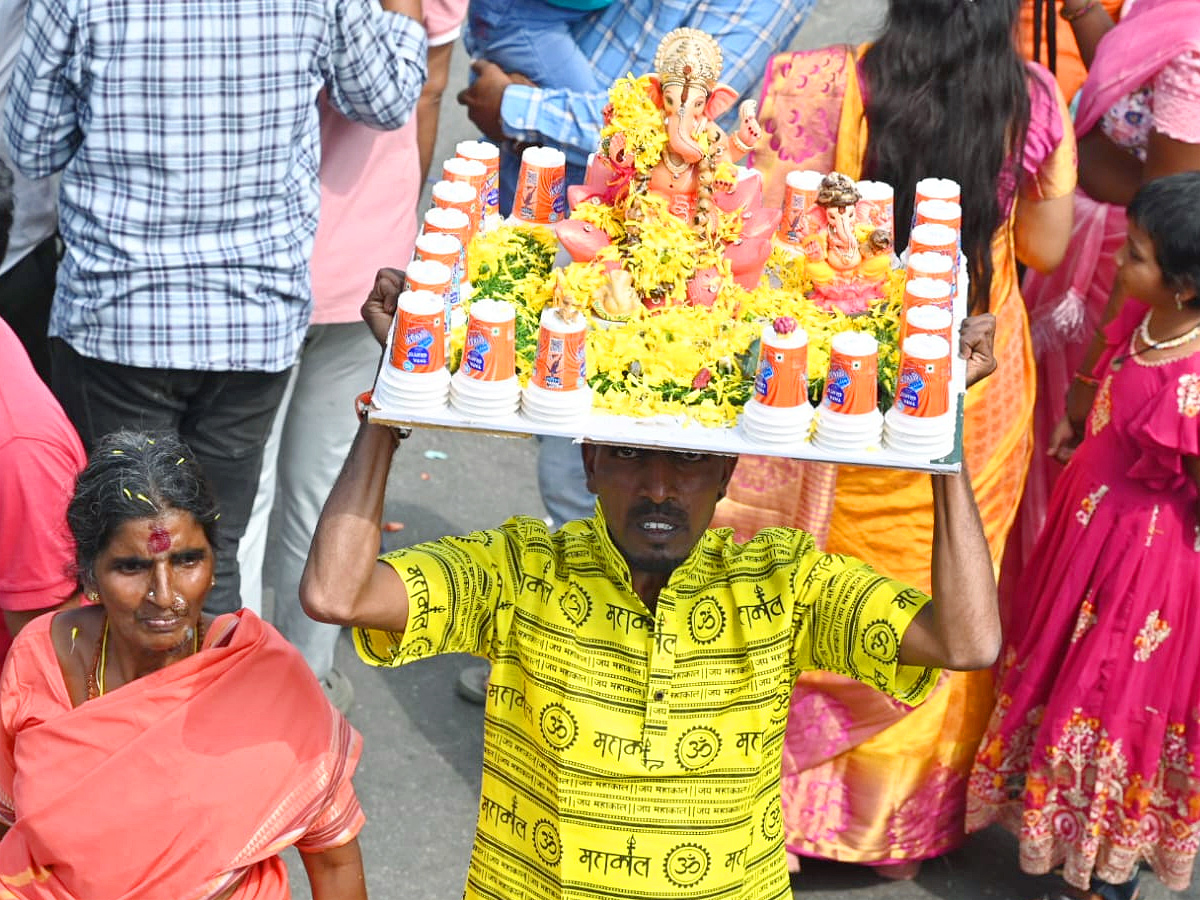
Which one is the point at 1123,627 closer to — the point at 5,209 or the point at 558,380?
the point at 558,380

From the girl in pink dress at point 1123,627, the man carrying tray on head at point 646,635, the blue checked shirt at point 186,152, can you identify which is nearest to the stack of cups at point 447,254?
the man carrying tray on head at point 646,635

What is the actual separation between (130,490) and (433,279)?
2.15 feet

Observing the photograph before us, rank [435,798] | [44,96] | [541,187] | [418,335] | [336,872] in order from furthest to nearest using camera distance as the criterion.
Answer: [435,798], [44,96], [541,187], [336,872], [418,335]

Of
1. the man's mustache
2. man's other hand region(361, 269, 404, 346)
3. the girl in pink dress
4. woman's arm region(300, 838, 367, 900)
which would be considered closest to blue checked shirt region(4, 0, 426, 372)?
man's other hand region(361, 269, 404, 346)

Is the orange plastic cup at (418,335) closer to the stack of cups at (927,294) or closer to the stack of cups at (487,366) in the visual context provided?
the stack of cups at (487,366)

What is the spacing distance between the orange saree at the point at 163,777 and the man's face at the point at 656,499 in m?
0.66

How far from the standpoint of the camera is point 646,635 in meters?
2.85

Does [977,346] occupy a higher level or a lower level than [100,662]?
higher

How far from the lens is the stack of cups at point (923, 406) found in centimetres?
262

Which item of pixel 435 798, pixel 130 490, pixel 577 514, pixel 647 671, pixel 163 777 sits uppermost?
pixel 130 490

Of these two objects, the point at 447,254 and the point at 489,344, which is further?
the point at 447,254

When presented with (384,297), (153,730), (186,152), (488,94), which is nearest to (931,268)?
(384,297)

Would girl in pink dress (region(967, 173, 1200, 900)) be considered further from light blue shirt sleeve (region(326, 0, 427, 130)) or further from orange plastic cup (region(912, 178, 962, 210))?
light blue shirt sleeve (region(326, 0, 427, 130))

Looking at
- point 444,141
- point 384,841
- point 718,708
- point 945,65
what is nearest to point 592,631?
point 718,708
